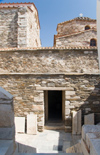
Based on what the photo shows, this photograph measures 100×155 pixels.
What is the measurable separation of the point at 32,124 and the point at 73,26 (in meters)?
10.2

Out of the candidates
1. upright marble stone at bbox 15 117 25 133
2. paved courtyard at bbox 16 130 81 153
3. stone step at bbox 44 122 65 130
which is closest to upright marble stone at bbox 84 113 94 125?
paved courtyard at bbox 16 130 81 153

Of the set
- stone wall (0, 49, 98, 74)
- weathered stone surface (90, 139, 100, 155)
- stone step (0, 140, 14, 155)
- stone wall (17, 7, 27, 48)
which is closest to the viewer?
weathered stone surface (90, 139, 100, 155)

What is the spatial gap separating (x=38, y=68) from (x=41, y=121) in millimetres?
2706

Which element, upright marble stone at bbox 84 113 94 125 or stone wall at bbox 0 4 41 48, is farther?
stone wall at bbox 0 4 41 48

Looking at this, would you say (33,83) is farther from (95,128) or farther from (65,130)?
(95,128)

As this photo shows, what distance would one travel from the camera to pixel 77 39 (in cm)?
941

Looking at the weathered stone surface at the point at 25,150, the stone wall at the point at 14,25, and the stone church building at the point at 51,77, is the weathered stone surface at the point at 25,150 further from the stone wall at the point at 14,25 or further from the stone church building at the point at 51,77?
the stone wall at the point at 14,25

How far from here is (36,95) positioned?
565cm

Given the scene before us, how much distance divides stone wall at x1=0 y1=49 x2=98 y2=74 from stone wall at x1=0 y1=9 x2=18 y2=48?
13.1 ft

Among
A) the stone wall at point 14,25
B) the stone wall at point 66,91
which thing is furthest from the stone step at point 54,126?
the stone wall at point 14,25

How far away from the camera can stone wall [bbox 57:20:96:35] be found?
1157 cm

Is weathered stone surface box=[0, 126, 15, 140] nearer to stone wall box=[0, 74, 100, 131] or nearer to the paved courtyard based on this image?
the paved courtyard

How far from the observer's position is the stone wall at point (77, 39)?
362 inches

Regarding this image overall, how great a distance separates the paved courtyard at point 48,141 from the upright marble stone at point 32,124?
0.22 meters
